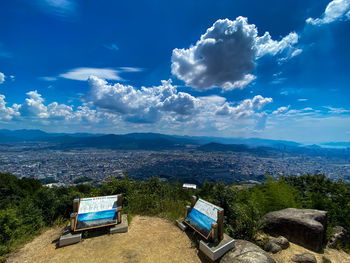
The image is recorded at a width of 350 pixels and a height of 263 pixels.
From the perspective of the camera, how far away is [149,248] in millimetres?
4883

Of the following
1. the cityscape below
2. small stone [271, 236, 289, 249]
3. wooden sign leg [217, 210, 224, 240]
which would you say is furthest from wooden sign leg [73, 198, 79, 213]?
small stone [271, 236, 289, 249]

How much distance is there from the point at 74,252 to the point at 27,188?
15155 millimetres

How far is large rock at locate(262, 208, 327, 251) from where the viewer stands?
5.10 metres

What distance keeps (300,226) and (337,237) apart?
1.86 metres

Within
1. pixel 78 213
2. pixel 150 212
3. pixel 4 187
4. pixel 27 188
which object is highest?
pixel 78 213

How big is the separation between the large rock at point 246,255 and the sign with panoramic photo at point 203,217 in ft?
2.43

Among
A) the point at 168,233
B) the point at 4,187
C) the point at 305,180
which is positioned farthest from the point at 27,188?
the point at 305,180

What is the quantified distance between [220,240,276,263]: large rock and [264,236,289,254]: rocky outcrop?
3.16ft

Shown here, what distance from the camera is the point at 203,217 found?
5.30 meters

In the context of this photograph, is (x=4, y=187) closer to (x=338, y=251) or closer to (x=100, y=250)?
(x=100, y=250)

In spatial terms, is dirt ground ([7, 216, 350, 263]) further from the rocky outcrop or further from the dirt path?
the rocky outcrop

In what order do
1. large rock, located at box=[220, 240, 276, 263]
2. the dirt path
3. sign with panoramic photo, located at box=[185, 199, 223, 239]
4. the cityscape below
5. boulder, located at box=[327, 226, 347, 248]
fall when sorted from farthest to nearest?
the cityscape below → boulder, located at box=[327, 226, 347, 248] → sign with panoramic photo, located at box=[185, 199, 223, 239] → the dirt path → large rock, located at box=[220, 240, 276, 263]

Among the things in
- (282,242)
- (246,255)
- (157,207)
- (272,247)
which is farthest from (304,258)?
(157,207)

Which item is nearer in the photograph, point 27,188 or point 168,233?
point 168,233
